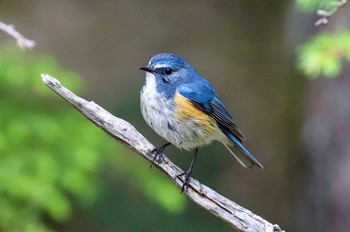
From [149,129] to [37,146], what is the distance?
310 centimetres

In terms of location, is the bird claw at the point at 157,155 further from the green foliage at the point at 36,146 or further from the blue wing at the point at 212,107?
the green foliage at the point at 36,146

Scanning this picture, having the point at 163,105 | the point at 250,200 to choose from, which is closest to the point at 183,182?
the point at 163,105

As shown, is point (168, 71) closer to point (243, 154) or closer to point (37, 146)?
point (243, 154)

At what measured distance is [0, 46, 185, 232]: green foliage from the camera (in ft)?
17.5

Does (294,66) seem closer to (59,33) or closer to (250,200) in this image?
(250,200)

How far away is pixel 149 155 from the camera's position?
404 cm

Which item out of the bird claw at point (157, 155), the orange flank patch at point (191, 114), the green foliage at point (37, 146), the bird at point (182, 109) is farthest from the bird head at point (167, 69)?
the green foliage at point (37, 146)

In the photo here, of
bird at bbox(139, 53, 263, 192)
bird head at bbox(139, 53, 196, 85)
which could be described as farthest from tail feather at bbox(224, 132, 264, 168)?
bird head at bbox(139, 53, 196, 85)

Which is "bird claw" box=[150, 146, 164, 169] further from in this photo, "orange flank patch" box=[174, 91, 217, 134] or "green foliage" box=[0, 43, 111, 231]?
"green foliage" box=[0, 43, 111, 231]

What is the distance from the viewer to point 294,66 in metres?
9.24

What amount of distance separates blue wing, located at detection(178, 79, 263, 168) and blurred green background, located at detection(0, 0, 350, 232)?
1.90 ft

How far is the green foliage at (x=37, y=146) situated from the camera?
5336mm

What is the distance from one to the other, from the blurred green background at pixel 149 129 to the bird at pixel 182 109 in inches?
24.4

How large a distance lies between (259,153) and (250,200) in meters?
0.67
